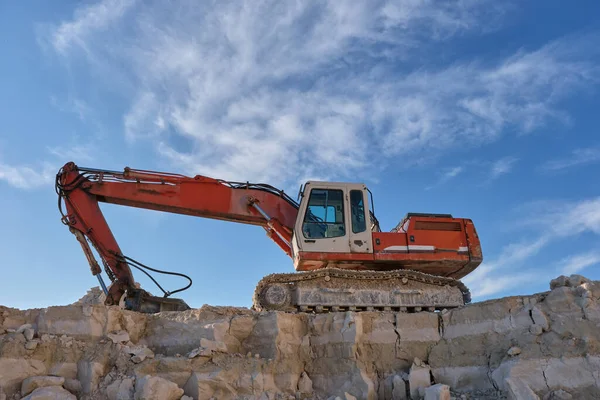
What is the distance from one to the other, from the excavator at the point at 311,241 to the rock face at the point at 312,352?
236 centimetres

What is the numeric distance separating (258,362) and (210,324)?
3.12ft

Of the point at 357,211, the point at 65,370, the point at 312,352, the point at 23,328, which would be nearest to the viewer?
the point at 65,370

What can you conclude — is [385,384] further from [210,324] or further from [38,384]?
[38,384]

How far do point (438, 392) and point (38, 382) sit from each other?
512 centimetres

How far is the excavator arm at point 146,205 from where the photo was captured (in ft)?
37.9

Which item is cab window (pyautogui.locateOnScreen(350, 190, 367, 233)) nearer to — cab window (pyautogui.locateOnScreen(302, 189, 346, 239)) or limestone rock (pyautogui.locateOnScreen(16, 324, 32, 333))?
cab window (pyautogui.locateOnScreen(302, 189, 346, 239))

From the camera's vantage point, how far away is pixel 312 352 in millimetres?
8289

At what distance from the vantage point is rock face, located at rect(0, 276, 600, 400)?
7.11 metres

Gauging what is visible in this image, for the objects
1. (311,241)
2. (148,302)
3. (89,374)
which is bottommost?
(89,374)

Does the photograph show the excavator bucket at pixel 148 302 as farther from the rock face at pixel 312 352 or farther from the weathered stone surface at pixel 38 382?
the weathered stone surface at pixel 38 382

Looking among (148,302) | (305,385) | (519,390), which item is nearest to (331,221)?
(148,302)

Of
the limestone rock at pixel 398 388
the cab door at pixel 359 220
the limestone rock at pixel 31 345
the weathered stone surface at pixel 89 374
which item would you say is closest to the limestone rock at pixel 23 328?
the limestone rock at pixel 31 345

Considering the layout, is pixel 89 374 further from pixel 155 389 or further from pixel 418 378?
pixel 418 378

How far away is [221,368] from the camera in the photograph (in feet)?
24.5
